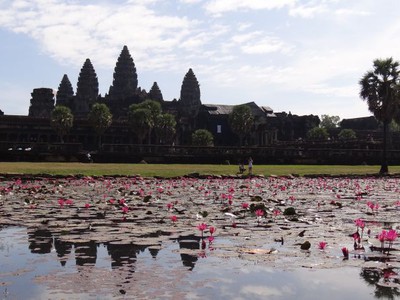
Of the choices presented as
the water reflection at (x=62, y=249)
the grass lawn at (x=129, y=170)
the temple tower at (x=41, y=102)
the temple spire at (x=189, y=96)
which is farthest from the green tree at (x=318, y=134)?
the water reflection at (x=62, y=249)

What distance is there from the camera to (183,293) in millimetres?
4750

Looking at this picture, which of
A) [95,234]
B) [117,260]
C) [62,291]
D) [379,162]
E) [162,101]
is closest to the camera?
[62,291]

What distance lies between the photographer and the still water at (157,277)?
4.73 meters

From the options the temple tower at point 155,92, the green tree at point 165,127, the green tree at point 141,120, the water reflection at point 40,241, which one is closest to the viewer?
the water reflection at point 40,241

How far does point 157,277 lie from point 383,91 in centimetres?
4220

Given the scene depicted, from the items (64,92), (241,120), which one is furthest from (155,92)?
(241,120)

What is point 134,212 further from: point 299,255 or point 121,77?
point 121,77

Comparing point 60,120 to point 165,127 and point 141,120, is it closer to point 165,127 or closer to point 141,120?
point 141,120

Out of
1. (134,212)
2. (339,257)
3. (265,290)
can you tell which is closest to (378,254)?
(339,257)

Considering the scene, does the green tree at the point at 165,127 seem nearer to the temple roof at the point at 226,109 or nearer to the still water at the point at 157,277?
the temple roof at the point at 226,109

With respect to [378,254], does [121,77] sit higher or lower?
higher

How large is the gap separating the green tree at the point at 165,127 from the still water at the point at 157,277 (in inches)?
3785

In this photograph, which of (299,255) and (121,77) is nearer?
(299,255)

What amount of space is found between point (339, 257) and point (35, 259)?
3.49m
